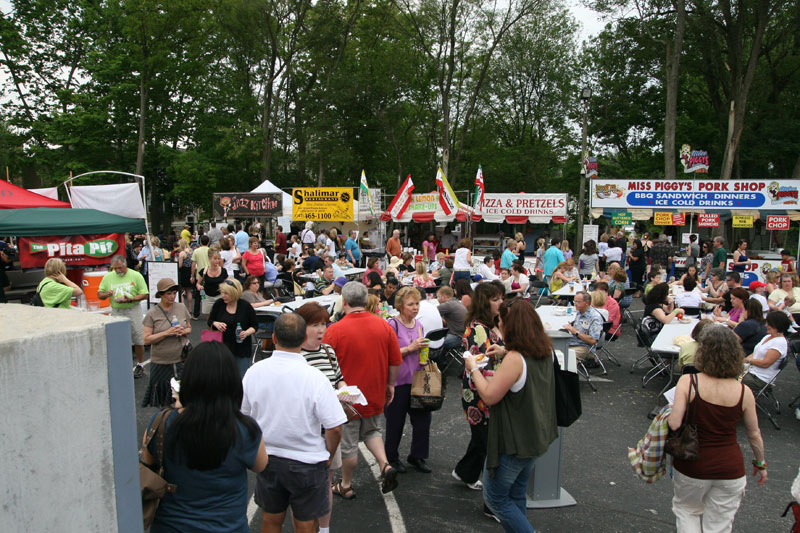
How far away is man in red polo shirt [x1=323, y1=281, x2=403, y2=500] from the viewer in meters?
3.92

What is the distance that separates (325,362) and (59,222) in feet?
20.7

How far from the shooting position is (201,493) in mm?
2291

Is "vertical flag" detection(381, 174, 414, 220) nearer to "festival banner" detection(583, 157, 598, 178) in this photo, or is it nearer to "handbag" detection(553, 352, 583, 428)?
"festival banner" detection(583, 157, 598, 178)

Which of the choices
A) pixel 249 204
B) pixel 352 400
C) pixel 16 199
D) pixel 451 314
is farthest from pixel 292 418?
pixel 249 204

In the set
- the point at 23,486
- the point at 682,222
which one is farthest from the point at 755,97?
the point at 23,486

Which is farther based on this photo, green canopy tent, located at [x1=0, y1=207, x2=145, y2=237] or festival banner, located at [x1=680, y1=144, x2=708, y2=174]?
festival banner, located at [x1=680, y1=144, x2=708, y2=174]

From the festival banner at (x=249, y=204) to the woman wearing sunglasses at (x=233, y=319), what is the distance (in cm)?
1576

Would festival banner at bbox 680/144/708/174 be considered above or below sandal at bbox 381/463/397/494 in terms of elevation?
above

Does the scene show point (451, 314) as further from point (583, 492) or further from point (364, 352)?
point (364, 352)

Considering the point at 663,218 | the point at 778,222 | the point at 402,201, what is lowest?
the point at 778,222

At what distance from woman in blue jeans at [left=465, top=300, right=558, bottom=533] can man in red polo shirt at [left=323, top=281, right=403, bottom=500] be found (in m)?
0.91

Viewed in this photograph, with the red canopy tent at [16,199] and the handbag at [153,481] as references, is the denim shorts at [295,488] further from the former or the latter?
the red canopy tent at [16,199]

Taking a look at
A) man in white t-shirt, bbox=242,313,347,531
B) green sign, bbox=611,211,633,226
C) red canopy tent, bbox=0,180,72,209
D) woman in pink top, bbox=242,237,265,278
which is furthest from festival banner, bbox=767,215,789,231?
red canopy tent, bbox=0,180,72,209

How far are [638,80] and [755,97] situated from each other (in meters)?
5.55
